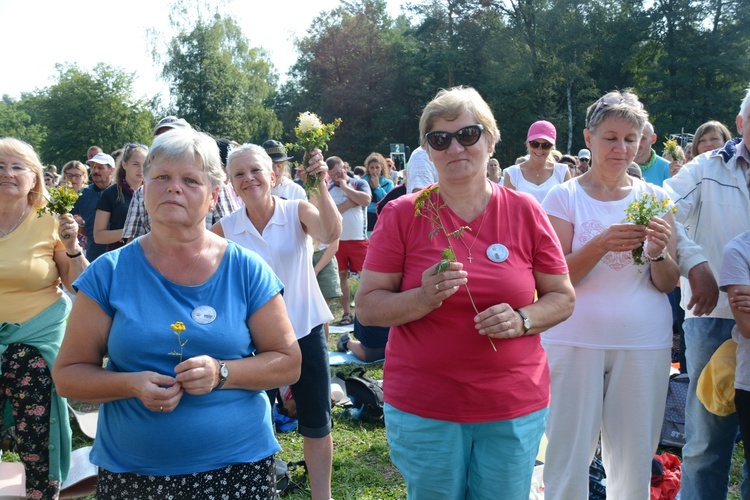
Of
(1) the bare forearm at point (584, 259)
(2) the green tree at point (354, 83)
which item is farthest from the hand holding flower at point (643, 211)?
(2) the green tree at point (354, 83)

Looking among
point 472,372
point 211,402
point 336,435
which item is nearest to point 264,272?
point 211,402

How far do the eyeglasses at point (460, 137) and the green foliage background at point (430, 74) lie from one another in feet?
110

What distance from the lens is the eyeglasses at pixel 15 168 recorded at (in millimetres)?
3871

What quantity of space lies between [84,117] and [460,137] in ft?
124

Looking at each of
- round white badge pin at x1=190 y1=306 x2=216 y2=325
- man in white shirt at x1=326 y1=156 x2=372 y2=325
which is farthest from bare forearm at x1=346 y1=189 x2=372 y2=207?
round white badge pin at x1=190 y1=306 x2=216 y2=325

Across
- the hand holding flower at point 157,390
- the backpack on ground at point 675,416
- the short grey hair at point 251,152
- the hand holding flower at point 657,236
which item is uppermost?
the short grey hair at point 251,152

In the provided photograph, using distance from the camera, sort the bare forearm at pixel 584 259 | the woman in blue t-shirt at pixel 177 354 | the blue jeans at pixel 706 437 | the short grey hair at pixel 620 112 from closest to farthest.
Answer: the woman in blue t-shirt at pixel 177 354 < the bare forearm at pixel 584 259 < the short grey hair at pixel 620 112 < the blue jeans at pixel 706 437

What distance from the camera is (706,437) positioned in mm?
3252

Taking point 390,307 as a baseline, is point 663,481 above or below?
below

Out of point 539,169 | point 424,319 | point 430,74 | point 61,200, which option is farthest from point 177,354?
point 430,74

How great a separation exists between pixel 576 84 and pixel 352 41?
1712 centimetres

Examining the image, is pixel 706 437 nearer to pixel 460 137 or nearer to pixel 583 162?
pixel 460 137

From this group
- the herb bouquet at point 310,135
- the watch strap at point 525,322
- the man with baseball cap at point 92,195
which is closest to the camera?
the watch strap at point 525,322

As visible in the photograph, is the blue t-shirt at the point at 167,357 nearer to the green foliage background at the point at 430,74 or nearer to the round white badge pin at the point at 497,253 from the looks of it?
the round white badge pin at the point at 497,253
